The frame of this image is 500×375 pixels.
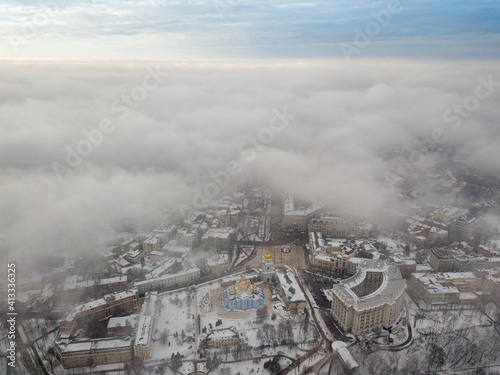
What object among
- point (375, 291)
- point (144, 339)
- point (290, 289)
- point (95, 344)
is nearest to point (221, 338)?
point (144, 339)

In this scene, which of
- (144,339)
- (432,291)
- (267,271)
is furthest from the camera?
(267,271)

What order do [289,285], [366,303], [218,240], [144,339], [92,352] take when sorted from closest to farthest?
[92,352] → [144,339] → [366,303] → [289,285] → [218,240]

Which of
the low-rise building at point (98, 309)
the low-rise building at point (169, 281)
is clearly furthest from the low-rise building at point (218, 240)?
the low-rise building at point (98, 309)

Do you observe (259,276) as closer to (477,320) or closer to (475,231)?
(477,320)

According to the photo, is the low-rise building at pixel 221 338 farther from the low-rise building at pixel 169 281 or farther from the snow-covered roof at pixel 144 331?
the low-rise building at pixel 169 281

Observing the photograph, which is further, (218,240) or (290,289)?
(218,240)

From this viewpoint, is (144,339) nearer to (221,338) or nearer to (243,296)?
(221,338)

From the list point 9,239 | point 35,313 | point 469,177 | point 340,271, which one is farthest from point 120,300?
point 469,177

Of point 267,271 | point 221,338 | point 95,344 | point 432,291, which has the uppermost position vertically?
point 432,291
